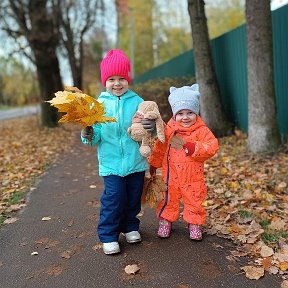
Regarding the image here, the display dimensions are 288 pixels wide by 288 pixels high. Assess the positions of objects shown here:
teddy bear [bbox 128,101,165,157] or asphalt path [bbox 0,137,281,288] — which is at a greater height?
teddy bear [bbox 128,101,165,157]

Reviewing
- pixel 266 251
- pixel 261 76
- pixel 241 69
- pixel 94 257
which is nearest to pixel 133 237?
pixel 94 257

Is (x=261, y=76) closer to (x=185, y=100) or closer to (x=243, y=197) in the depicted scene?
(x=243, y=197)

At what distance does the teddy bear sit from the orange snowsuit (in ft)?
0.70

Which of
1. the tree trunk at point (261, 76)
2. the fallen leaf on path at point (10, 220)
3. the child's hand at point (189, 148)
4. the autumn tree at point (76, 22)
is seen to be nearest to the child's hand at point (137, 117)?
the child's hand at point (189, 148)

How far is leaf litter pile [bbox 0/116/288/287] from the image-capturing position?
11.6 feet

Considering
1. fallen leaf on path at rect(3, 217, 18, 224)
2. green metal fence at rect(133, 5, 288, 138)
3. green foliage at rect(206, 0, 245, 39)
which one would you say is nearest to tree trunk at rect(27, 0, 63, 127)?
green metal fence at rect(133, 5, 288, 138)

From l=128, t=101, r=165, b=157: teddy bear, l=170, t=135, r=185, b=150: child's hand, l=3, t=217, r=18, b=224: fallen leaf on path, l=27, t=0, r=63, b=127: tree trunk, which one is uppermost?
l=27, t=0, r=63, b=127: tree trunk

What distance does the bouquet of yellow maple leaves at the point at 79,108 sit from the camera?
10.4 feet

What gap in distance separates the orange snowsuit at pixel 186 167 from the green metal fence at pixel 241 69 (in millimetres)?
4237

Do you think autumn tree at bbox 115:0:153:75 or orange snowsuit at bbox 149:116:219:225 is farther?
autumn tree at bbox 115:0:153:75

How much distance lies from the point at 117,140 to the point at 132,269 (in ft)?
3.62

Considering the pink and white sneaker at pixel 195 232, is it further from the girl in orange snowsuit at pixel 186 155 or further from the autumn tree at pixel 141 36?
the autumn tree at pixel 141 36

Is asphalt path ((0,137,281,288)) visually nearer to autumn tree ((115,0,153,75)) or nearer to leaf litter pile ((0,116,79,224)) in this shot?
leaf litter pile ((0,116,79,224))

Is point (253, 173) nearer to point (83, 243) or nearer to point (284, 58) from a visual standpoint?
point (284, 58)
